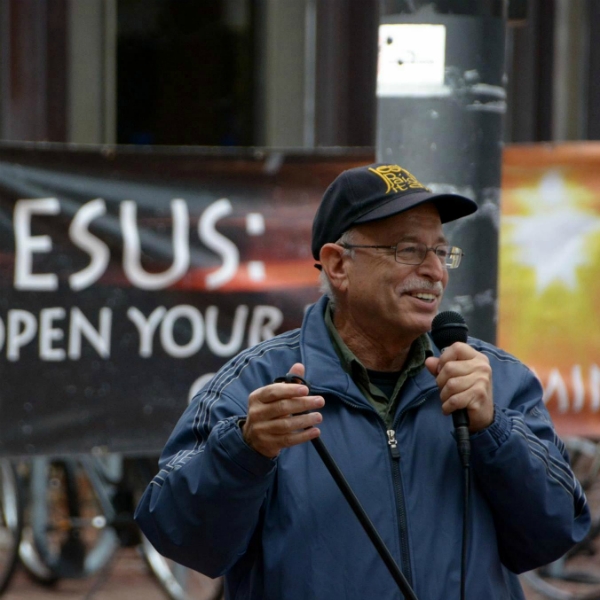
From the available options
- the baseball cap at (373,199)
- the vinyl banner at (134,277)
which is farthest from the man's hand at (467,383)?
the vinyl banner at (134,277)

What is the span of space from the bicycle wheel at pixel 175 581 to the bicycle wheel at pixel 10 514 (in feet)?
2.34

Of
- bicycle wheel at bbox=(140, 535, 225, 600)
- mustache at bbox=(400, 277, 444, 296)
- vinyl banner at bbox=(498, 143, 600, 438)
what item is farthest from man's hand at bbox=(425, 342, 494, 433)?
bicycle wheel at bbox=(140, 535, 225, 600)

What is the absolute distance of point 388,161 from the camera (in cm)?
367

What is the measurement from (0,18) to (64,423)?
409cm

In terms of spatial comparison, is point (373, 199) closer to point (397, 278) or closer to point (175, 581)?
point (397, 278)

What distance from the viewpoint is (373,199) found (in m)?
2.79

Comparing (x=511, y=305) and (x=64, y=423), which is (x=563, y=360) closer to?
(x=511, y=305)

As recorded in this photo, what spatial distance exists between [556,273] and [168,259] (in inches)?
74.4

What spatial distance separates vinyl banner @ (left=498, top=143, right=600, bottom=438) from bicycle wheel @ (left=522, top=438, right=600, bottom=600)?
4.49 ft

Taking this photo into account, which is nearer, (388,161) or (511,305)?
(388,161)

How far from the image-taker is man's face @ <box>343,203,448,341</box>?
A: 2.79 metres

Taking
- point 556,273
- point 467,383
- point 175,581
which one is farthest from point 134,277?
point 467,383

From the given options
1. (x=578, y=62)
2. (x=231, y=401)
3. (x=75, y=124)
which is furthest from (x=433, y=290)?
(x=578, y=62)

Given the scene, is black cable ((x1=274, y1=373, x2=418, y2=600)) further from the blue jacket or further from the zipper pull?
the zipper pull
